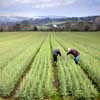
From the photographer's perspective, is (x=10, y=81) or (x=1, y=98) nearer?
(x=1, y=98)

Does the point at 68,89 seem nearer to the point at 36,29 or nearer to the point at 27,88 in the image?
the point at 27,88

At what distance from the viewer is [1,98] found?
6.97m

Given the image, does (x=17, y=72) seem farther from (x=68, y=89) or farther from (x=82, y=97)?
(x=82, y=97)

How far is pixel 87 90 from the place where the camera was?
23.7ft

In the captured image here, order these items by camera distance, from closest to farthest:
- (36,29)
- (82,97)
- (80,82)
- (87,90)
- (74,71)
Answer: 1. (82,97)
2. (87,90)
3. (80,82)
4. (74,71)
5. (36,29)

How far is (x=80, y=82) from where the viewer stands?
820 centimetres

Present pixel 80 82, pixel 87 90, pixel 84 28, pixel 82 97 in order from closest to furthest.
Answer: pixel 82 97
pixel 87 90
pixel 80 82
pixel 84 28

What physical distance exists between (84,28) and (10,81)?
3361 inches

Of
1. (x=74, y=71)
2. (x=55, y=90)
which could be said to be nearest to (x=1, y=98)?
(x=55, y=90)

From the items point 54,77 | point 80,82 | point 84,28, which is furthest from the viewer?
point 84,28

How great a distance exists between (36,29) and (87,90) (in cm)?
9483

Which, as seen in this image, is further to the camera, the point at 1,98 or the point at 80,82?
the point at 80,82

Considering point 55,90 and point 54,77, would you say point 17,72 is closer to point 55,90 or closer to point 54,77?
point 54,77

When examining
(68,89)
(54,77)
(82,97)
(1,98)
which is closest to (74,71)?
(54,77)
